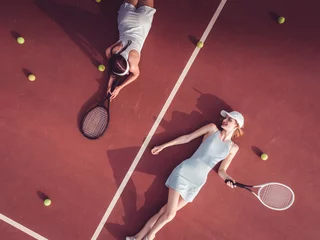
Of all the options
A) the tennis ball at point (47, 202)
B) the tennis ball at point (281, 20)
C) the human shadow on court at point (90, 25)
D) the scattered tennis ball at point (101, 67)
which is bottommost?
the tennis ball at point (47, 202)

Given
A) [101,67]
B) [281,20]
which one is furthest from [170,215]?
[281,20]

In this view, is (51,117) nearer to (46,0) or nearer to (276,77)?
(46,0)

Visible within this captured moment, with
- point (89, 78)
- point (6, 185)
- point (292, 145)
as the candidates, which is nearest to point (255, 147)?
point (292, 145)

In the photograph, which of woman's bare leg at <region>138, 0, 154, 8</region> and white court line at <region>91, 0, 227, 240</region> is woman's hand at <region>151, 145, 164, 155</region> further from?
woman's bare leg at <region>138, 0, 154, 8</region>

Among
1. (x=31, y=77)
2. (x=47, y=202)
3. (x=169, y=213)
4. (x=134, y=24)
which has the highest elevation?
(x=134, y=24)

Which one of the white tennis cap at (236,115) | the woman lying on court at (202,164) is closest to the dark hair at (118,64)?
the woman lying on court at (202,164)

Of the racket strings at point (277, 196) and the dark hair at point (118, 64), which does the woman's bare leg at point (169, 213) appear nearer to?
the racket strings at point (277, 196)

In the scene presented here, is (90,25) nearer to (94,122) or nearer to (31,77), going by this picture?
(31,77)
